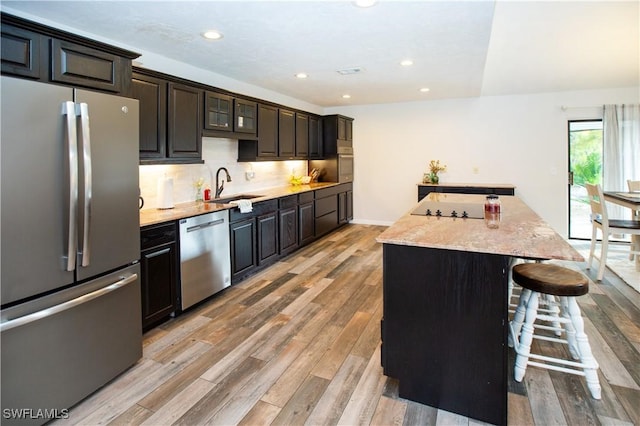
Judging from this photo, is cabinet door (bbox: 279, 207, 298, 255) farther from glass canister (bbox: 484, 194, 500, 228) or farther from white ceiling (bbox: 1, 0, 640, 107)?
glass canister (bbox: 484, 194, 500, 228)

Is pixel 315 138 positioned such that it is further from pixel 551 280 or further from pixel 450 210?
pixel 551 280

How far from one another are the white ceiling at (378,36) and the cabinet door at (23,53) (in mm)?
746

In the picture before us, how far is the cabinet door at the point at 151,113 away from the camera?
3023mm

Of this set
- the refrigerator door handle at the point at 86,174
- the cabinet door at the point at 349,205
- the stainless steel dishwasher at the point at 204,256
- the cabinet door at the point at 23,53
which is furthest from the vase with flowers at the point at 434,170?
the cabinet door at the point at 23,53

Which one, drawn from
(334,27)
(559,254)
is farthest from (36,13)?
(559,254)

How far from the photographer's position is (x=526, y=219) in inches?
104

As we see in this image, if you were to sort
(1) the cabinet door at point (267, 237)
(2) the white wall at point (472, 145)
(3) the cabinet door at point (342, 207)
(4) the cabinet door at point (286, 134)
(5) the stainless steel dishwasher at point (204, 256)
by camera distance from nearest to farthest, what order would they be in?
(5) the stainless steel dishwasher at point (204, 256) < (1) the cabinet door at point (267, 237) < (4) the cabinet door at point (286, 134) < (2) the white wall at point (472, 145) < (3) the cabinet door at point (342, 207)

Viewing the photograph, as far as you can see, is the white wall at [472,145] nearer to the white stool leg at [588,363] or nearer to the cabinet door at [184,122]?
the cabinet door at [184,122]

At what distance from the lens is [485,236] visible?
2068 mm

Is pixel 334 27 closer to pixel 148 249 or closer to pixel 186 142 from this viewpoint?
pixel 186 142

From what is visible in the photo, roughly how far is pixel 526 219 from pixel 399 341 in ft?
4.47

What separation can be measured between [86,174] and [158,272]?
3.90ft

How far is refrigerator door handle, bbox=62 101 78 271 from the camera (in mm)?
1848

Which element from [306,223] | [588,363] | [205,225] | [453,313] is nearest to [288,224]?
[306,223]
